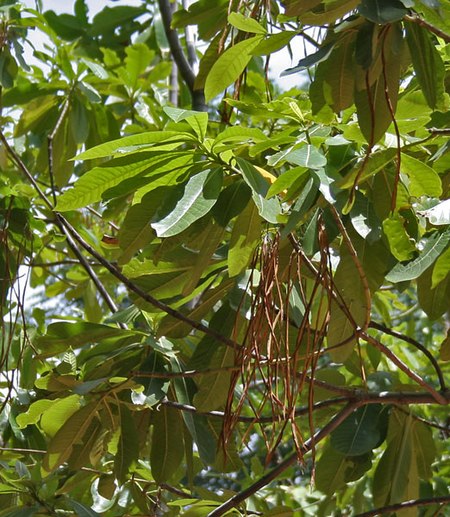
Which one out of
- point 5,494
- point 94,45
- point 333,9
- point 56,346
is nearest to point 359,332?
point 333,9

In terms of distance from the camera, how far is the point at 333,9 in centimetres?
87

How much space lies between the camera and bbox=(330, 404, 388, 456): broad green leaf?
1313 mm

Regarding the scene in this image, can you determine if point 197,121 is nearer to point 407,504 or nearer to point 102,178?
point 102,178

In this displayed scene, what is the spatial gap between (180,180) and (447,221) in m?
0.31

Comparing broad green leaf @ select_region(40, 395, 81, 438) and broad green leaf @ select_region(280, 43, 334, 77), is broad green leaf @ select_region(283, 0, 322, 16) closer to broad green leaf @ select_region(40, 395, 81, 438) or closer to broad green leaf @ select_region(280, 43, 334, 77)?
broad green leaf @ select_region(280, 43, 334, 77)

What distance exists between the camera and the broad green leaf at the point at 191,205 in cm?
100

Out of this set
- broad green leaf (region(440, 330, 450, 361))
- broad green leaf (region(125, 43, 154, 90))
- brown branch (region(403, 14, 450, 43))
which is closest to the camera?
brown branch (region(403, 14, 450, 43))

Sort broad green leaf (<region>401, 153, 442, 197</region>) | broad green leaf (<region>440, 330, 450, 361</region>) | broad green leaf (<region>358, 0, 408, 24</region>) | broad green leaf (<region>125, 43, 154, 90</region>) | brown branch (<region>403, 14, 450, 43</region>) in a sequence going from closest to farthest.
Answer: broad green leaf (<region>358, 0, 408, 24</region>)
brown branch (<region>403, 14, 450, 43</region>)
broad green leaf (<region>401, 153, 442, 197</region>)
broad green leaf (<region>440, 330, 450, 361</region>)
broad green leaf (<region>125, 43, 154, 90</region>)

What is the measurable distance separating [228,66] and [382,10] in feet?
1.41

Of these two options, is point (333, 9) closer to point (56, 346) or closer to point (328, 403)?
point (328, 403)

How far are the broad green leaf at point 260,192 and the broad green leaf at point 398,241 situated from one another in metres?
0.14

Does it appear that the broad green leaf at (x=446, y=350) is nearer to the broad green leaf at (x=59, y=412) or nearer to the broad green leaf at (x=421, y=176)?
the broad green leaf at (x=421, y=176)

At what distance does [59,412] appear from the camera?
1.28m

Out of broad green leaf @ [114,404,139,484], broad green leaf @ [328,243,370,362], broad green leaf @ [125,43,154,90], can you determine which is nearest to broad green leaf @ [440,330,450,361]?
broad green leaf @ [328,243,370,362]
